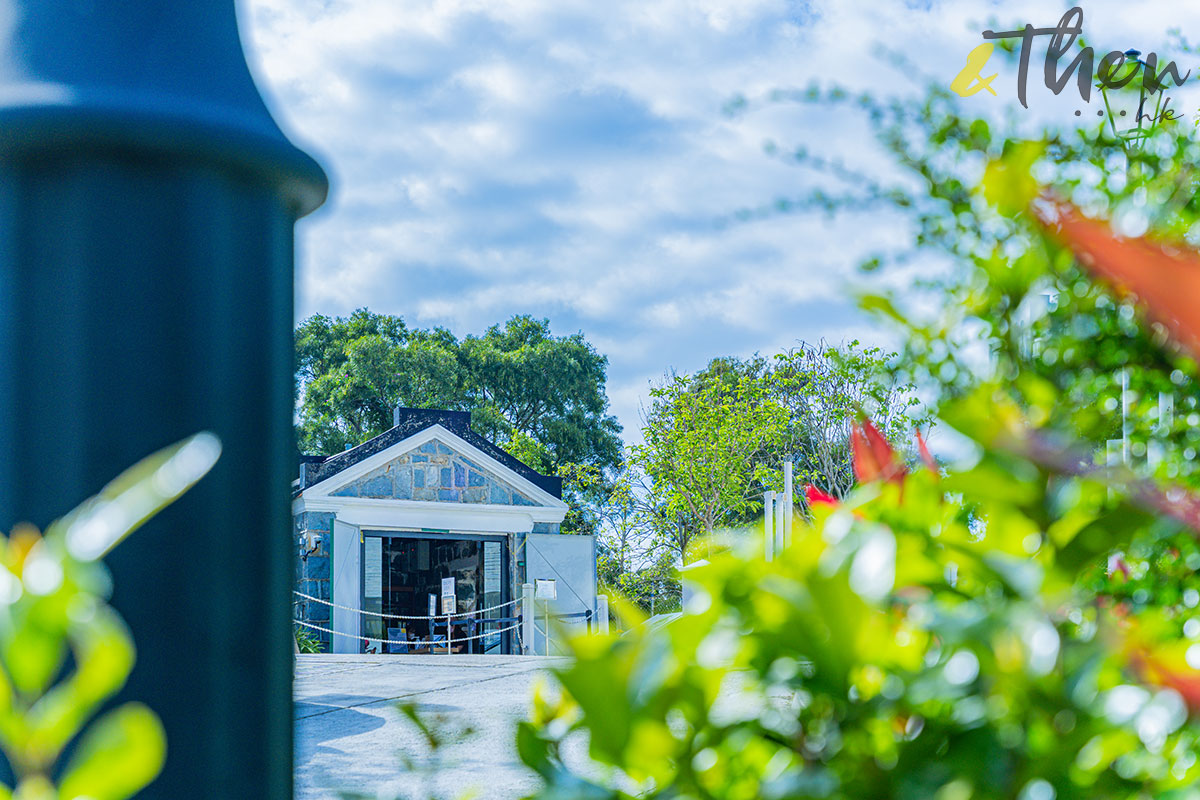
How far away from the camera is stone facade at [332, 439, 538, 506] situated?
18359mm

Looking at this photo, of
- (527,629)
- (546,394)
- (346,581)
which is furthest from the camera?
(546,394)

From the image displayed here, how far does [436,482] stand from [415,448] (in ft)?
2.40

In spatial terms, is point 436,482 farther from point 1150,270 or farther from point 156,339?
point 1150,270

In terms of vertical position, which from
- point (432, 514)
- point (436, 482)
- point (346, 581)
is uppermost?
point (436, 482)

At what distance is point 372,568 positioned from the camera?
58.9 ft

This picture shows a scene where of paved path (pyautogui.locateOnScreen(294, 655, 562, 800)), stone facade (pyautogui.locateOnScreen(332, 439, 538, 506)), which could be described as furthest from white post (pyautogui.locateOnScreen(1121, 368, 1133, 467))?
stone facade (pyautogui.locateOnScreen(332, 439, 538, 506))

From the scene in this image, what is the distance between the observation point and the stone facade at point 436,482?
18.4 metres

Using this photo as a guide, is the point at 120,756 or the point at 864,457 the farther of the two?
the point at 864,457

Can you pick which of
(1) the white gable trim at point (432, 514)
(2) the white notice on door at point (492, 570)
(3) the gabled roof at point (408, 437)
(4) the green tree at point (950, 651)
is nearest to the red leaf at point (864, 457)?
(4) the green tree at point (950, 651)

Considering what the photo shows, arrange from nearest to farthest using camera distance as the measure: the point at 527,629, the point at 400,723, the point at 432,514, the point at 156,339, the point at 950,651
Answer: the point at 950,651 → the point at 156,339 → the point at 400,723 → the point at 527,629 → the point at 432,514

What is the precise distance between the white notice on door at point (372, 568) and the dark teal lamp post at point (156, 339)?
1739 cm

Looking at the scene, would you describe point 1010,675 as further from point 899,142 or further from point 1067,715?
point 899,142

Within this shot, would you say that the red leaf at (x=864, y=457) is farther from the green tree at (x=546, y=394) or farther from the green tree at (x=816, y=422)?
the green tree at (x=546, y=394)

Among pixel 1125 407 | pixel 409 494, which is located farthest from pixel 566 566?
pixel 1125 407
